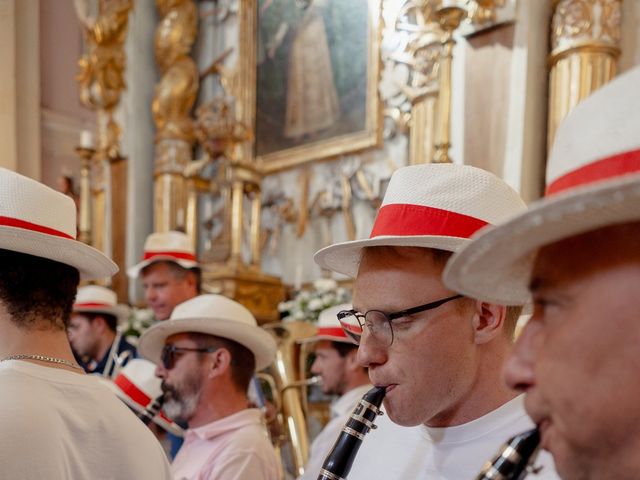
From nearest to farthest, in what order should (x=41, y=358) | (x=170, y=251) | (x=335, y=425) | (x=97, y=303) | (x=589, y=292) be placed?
(x=589, y=292) < (x=41, y=358) < (x=335, y=425) < (x=170, y=251) < (x=97, y=303)

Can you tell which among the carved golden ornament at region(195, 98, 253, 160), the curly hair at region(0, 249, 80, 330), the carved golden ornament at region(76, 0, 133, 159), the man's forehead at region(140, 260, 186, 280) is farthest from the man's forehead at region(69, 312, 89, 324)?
the carved golden ornament at region(76, 0, 133, 159)

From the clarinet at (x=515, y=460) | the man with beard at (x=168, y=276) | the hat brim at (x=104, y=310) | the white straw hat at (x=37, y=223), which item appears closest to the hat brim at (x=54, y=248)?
the white straw hat at (x=37, y=223)

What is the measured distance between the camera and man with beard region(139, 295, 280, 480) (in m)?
2.86

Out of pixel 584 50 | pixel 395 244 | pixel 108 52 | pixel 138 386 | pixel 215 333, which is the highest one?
pixel 108 52

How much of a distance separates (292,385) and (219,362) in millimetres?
1713

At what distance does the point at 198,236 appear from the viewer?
29.8ft

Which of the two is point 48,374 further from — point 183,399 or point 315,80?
point 315,80

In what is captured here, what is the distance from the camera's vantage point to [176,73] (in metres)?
9.05

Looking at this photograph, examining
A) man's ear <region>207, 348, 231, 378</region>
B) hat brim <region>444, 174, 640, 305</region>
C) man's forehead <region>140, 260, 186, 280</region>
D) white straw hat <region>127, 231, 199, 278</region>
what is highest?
white straw hat <region>127, 231, 199, 278</region>

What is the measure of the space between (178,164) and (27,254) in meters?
7.08

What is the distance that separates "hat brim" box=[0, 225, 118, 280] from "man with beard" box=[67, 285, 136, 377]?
3.07 m

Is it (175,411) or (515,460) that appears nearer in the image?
(515,460)

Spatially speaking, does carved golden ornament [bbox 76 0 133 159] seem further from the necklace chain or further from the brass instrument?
the necklace chain

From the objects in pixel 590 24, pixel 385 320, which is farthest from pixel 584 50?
pixel 385 320
